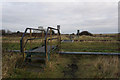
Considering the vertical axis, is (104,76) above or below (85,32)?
below

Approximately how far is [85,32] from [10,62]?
1236 inches

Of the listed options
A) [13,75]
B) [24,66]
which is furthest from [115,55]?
[13,75]

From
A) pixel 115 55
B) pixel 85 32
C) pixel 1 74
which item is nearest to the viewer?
pixel 1 74

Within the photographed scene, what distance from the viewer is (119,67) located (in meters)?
3.45

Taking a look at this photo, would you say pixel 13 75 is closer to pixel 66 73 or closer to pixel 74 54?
pixel 66 73

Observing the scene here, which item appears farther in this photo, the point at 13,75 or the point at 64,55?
the point at 64,55

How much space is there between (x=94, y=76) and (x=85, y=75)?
0.94ft

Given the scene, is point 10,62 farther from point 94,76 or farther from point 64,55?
point 94,76

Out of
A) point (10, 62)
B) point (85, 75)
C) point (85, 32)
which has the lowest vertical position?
point (85, 75)

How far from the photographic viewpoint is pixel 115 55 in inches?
181

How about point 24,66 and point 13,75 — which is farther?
point 24,66

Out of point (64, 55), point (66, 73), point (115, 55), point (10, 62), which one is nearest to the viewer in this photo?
point (66, 73)

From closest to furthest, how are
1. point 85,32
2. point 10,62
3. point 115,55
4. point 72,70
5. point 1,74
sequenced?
point 1,74 → point 72,70 → point 10,62 → point 115,55 → point 85,32

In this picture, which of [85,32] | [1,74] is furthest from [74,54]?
[85,32]
